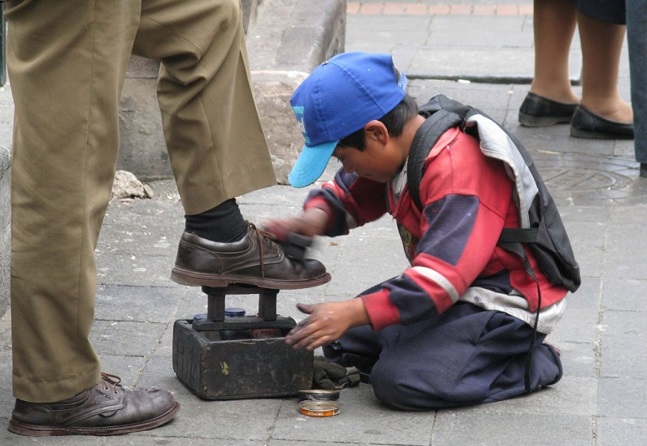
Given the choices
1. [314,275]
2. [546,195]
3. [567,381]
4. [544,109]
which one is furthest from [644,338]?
[544,109]

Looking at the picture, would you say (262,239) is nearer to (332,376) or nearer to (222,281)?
(222,281)

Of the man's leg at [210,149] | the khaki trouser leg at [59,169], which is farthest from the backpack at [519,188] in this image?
the khaki trouser leg at [59,169]

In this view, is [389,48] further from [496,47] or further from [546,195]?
[546,195]

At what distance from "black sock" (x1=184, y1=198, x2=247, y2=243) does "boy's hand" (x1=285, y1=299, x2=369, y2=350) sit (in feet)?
1.17

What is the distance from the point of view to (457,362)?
3346 mm

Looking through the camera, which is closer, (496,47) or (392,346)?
(392,346)

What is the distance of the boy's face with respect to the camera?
3.36 meters

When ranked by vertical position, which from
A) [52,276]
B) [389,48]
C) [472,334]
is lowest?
[389,48]

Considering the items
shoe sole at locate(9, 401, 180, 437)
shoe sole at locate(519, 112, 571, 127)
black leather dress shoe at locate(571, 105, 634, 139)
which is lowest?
shoe sole at locate(519, 112, 571, 127)

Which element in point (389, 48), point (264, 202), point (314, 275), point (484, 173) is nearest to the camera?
point (484, 173)

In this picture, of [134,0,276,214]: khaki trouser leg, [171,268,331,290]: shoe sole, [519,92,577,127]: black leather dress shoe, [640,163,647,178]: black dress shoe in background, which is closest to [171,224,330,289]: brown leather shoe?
[171,268,331,290]: shoe sole

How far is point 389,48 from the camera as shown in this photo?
8.34 m

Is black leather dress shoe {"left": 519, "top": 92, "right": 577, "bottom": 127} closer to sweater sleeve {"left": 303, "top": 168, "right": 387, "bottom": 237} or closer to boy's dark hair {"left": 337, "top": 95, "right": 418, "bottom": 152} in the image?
sweater sleeve {"left": 303, "top": 168, "right": 387, "bottom": 237}

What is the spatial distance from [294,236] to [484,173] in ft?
1.93
